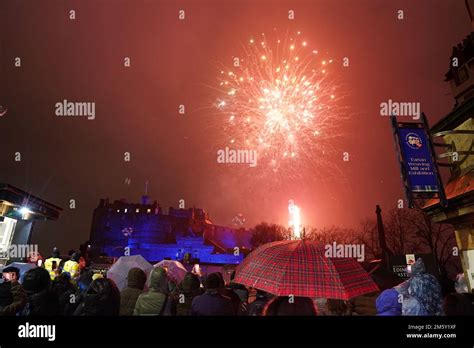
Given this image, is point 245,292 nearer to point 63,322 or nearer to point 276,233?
point 63,322

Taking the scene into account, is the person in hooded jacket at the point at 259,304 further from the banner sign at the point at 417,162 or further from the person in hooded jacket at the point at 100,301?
the banner sign at the point at 417,162

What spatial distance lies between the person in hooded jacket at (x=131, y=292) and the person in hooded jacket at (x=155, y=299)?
31cm

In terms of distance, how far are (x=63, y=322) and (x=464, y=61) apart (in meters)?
18.5

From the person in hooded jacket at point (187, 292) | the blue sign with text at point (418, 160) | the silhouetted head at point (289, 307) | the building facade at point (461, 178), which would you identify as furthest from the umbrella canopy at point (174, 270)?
the building facade at point (461, 178)

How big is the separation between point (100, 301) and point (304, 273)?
299 cm

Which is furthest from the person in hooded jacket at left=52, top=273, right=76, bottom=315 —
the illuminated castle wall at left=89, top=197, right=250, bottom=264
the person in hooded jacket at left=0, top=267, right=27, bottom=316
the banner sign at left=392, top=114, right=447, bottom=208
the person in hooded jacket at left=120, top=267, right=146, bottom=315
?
the illuminated castle wall at left=89, top=197, right=250, bottom=264

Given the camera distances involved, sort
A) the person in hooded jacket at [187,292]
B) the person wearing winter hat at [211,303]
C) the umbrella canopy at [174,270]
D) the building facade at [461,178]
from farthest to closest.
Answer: the building facade at [461,178] < the umbrella canopy at [174,270] < the person in hooded jacket at [187,292] < the person wearing winter hat at [211,303]

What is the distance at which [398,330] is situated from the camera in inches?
118

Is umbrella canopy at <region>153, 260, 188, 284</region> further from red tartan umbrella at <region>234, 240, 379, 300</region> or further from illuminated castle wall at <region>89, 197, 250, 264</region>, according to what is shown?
illuminated castle wall at <region>89, 197, 250, 264</region>

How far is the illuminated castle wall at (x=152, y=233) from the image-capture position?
8038 cm

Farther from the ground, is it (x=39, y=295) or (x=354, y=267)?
(x=354, y=267)

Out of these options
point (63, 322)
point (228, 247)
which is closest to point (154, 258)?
point (228, 247)

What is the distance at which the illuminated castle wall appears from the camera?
8038 cm

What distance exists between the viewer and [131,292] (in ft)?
18.3
